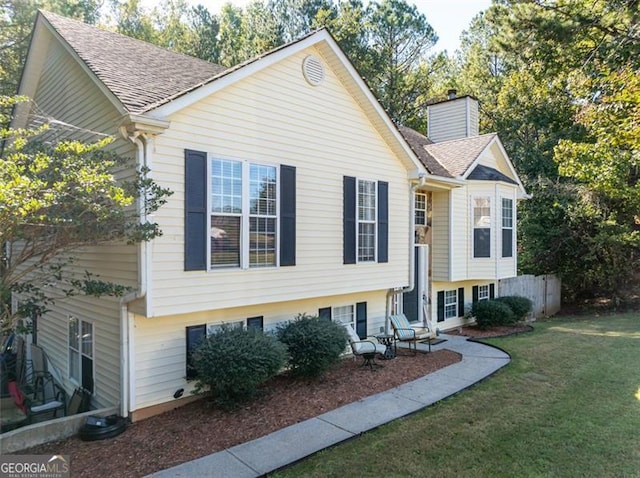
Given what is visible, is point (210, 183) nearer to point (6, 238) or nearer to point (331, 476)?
point (6, 238)

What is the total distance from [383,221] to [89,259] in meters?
6.50

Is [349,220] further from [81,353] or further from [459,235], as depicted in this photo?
[81,353]

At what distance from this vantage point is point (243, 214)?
7293 mm

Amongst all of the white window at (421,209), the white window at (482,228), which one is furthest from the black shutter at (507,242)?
the white window at (421,209)

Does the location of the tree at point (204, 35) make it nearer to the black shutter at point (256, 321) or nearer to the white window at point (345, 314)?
the white window at point (345, 314)

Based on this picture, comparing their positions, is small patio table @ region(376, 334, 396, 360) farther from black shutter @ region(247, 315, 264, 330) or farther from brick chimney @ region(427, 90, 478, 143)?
brick chimney @ region(427, 90, 478, 143)

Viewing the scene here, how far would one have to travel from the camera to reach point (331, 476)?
4.74 metres

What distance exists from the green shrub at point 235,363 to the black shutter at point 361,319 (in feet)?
11.9

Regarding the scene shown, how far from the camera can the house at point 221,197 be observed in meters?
6.48

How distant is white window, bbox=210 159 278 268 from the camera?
7043 millimetres

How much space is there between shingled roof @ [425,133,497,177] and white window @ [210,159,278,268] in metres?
7.24

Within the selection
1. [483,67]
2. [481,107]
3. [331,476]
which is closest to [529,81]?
[481,107]

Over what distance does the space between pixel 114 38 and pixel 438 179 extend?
894 centimetres

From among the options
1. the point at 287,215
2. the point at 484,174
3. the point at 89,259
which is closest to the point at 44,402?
the point at 89,259
